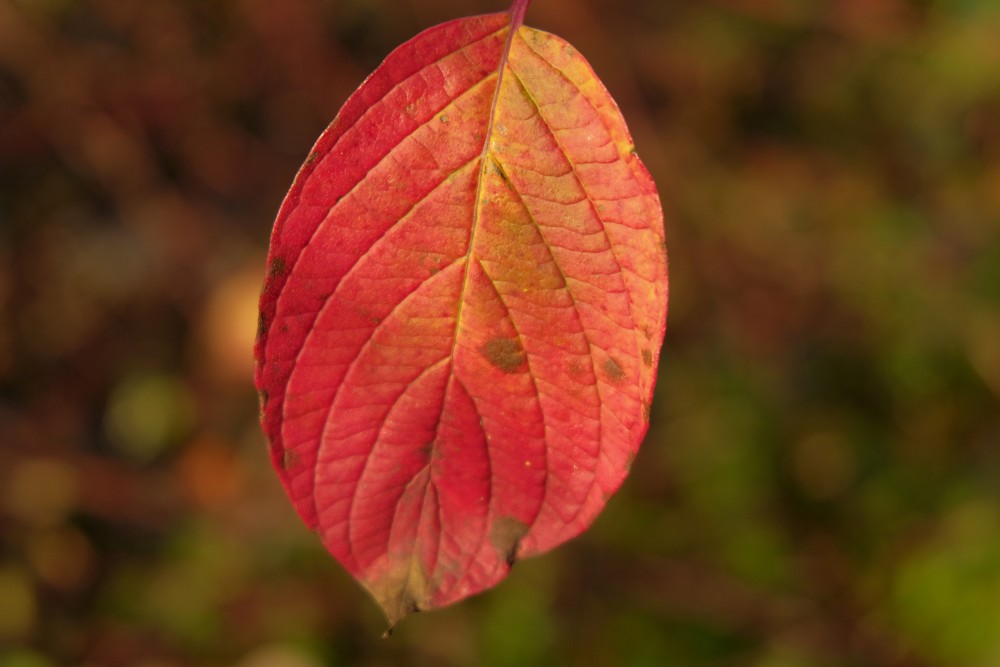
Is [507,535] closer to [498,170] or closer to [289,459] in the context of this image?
[289,459]

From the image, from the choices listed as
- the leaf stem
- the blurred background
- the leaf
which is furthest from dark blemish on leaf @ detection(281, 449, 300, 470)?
the blurred background

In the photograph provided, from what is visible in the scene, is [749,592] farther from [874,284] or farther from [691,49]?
[691,49]

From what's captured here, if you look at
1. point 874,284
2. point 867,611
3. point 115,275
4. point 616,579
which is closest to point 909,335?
point 874,284

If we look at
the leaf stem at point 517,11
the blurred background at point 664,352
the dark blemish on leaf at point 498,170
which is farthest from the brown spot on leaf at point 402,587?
the blurred background at point 664,352

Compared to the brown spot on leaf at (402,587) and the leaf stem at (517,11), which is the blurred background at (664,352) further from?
the leaf stem at (517,11)

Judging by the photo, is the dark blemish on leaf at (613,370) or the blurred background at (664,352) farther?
the blurred background at (664,352)

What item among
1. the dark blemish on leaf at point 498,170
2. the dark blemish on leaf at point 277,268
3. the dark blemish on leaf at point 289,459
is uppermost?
the dark blemish on leaf at point 498,170

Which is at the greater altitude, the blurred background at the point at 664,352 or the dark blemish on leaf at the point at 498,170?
the dark blemish on leaf at the point at 498,170
